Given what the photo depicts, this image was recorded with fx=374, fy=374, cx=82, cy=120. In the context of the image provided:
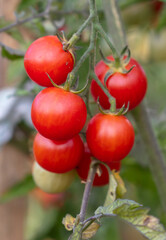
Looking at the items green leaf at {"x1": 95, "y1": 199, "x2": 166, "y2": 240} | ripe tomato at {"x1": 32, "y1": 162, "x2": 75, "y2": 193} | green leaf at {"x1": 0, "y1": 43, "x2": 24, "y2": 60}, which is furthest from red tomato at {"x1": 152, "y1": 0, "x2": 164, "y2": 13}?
green leaf at {"x1": 95, "y1": 199, "x2": 166, "y2": 240}

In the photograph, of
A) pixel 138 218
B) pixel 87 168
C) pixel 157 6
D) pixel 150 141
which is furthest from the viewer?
pixel 157 6

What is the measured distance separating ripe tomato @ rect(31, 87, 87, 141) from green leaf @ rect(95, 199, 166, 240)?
0.41 feet

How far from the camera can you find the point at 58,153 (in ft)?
2.00

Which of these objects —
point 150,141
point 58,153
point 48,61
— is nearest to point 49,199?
point 150,141

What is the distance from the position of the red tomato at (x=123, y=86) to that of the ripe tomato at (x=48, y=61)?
0.08 metres

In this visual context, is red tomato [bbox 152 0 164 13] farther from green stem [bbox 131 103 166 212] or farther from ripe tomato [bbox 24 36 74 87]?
ripe tomato [bbox 24 36 74 87]

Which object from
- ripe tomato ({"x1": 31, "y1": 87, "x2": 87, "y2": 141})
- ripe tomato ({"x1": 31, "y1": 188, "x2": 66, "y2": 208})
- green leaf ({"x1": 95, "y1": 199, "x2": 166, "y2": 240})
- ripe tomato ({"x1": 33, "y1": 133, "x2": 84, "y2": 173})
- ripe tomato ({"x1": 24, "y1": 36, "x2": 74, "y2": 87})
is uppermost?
ripe tomato ({"x1": 24, "y1": 36, "x2": 74, "y2": 87})

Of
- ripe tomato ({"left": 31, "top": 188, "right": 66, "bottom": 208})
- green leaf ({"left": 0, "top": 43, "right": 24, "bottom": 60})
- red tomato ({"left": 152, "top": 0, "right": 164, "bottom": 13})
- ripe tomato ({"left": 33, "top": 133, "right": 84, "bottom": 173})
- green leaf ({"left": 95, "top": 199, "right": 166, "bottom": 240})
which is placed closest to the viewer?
green leaf ({"left": 95, "top": 199, "right": 166, "bottom": 240})

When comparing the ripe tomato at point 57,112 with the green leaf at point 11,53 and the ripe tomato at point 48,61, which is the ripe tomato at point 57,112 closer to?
the ripe tomato at point 48,61

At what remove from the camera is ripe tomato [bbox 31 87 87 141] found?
53 centimetres

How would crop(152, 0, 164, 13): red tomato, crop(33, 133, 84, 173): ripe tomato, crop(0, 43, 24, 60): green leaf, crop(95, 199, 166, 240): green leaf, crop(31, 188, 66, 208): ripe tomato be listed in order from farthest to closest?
crop(31, 188, 66, 208): ripe tomato → crop(152, 0, 164, 13): red tomato → crop(0, 43, 24, 60): green leaf → crop(33, 133, 84, 173): ripe tomato → crop(95, 199, 166, 240): green leaf

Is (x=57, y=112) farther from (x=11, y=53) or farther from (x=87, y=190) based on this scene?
(x=11, y=53)

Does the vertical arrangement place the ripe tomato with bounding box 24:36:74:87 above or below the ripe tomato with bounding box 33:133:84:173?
above

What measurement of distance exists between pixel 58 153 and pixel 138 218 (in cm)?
17
